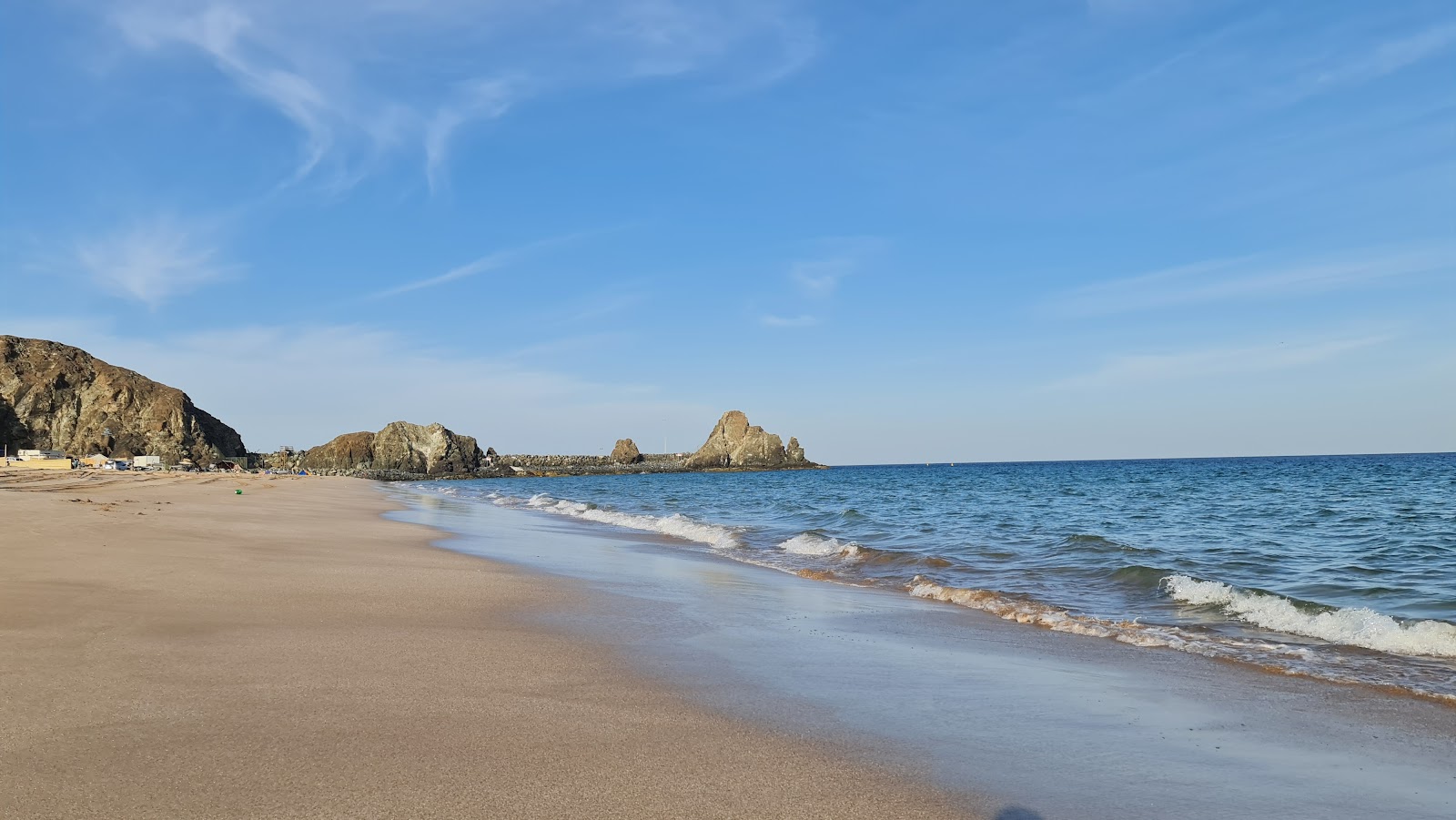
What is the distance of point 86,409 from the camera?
8006 centimetres

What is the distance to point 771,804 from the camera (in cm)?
337

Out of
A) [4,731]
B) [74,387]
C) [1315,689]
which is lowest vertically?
[1315,689]

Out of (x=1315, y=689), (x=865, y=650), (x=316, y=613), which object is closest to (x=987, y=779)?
(x=865, y=650)

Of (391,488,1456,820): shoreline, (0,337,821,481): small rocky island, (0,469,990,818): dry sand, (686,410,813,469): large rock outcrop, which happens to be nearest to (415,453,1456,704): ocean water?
(391,488,1456,820): shoreline

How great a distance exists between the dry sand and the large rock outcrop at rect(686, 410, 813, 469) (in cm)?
13027

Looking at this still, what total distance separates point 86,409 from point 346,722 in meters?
95.7

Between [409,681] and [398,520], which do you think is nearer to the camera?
[409,681]

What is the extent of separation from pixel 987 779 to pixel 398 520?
67.4 feet

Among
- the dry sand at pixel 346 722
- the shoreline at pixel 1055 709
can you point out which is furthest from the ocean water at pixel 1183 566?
the dry sand at pixel 346 722

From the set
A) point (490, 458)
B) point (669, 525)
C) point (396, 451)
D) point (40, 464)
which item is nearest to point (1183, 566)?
point (669, 525)

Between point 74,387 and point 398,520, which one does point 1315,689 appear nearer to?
point 398,520

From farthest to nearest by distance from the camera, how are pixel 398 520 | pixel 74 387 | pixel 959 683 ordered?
1. pixel 74 387
2. pixel 398 520
3. pixel 959 683

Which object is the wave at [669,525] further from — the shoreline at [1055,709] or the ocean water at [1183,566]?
the shoreline at [1055,709]

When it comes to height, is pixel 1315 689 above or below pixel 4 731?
below
